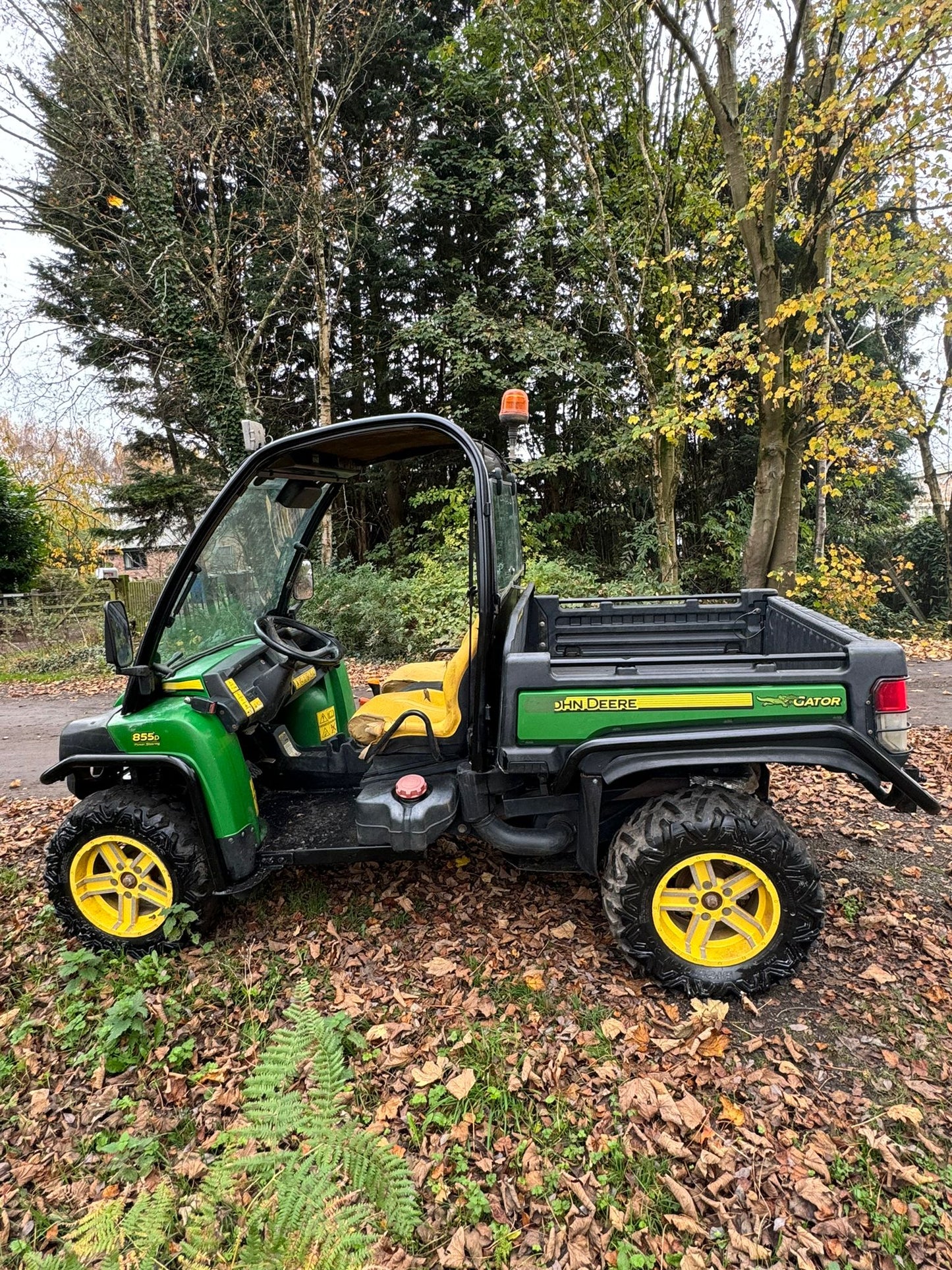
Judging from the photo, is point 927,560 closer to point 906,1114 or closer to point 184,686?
point 906,1114

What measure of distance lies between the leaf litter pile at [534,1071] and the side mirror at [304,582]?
5.06ft

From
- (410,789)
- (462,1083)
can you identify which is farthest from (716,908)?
(410,789)

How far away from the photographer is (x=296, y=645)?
354 cm

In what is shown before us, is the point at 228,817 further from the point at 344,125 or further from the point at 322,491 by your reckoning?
the point at 344,125

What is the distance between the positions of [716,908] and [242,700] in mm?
2114

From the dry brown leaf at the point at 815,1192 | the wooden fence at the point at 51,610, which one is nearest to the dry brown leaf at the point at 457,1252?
the dry brown leaf at the point at 815,1192

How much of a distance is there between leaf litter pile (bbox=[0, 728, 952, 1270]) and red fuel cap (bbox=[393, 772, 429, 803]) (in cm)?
78

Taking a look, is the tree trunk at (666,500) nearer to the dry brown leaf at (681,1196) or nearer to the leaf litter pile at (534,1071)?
the leaf litter pile at (534,1071)

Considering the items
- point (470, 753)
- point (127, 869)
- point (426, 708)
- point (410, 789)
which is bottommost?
point (127, 869)

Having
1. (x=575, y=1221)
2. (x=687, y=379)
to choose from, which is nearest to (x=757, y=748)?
(x=575, y=1221)

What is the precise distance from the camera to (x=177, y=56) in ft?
34.9

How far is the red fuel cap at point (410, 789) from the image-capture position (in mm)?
2682

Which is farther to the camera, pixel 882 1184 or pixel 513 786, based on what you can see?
pixel 513 786

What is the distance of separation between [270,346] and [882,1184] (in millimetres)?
13704
